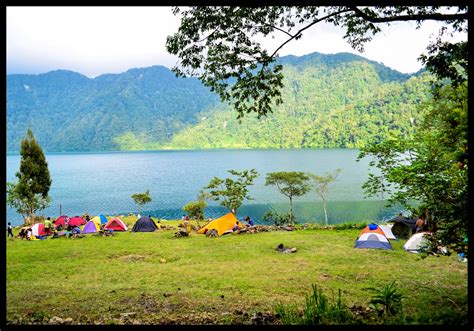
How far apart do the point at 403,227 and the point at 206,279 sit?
47.1 ft

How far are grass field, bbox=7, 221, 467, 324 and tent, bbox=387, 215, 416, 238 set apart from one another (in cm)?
203

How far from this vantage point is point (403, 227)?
20.0 metres

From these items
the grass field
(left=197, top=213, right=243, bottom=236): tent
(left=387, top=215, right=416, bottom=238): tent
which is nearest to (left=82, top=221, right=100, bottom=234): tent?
the grass field

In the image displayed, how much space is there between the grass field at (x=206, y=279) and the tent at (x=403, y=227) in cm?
203

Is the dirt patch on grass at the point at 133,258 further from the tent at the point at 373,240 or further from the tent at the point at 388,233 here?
the tent at the point at 388,233

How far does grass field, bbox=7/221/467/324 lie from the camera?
704cm

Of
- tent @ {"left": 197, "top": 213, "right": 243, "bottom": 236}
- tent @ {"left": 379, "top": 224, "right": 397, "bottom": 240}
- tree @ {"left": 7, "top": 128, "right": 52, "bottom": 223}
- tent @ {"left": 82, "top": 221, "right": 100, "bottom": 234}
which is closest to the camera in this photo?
tent @ {"left": 379, "top": 224, "right": 397, "bottom": 240}

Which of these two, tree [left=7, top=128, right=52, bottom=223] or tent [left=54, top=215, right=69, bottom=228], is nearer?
tent [left=54, top=215, right=69, bottom=228]

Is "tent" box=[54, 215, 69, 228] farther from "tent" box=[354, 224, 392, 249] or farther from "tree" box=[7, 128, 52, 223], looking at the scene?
"tent" box=[354, 224, 392, 249]

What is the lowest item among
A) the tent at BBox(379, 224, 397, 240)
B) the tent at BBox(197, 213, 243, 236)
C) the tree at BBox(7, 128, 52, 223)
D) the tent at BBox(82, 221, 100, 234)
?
the tent at BBox(82, 221, 100, 234)

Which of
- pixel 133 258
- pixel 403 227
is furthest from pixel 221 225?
pixel 403 227

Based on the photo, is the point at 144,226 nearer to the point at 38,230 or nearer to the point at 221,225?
the point at 221,225

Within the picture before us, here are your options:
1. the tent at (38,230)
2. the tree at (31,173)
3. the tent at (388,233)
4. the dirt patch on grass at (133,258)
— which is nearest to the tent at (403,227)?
the tent at (388,233)

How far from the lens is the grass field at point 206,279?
23.1 ft
